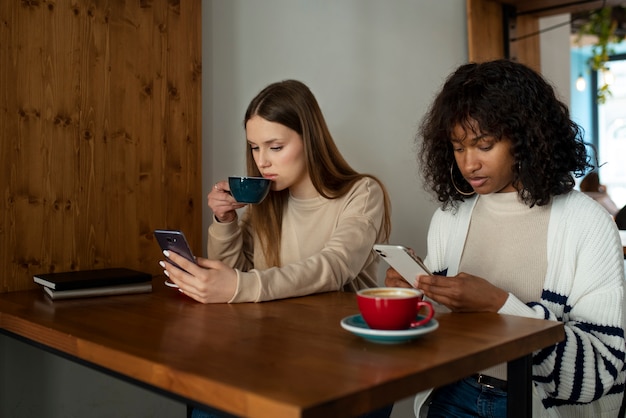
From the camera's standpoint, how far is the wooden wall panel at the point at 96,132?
165 centimetres

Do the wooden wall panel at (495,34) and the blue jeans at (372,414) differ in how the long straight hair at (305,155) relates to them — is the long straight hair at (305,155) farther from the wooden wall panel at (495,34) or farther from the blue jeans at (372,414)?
the wooden wall panel at (495,34)

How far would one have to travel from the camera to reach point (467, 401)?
1368 mm

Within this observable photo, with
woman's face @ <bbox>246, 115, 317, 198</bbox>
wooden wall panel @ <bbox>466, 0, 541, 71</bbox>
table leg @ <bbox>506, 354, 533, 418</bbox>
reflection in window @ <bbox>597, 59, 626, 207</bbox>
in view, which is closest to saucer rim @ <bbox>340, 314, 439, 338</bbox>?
table leg @ <bbox>506, 354, 533, 418</bbox>

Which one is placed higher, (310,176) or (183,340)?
(310,176)

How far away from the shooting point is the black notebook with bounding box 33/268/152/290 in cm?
147

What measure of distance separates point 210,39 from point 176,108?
311mm

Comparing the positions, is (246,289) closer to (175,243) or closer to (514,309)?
(175,243)

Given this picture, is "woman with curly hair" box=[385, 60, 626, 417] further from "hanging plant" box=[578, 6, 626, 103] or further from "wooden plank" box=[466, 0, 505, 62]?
"hanging plant" box=[578, 6, 626, 103]

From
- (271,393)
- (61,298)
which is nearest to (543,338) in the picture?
(271,393)

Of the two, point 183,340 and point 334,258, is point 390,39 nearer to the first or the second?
point 334,258

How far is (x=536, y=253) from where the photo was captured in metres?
1.41

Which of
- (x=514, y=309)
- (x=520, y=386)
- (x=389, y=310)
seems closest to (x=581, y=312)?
(x=514, y=309)

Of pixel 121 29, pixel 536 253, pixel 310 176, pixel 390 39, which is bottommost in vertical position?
pixel 536 253

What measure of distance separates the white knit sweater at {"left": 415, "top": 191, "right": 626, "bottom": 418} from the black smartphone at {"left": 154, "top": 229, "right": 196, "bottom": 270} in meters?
0.56
